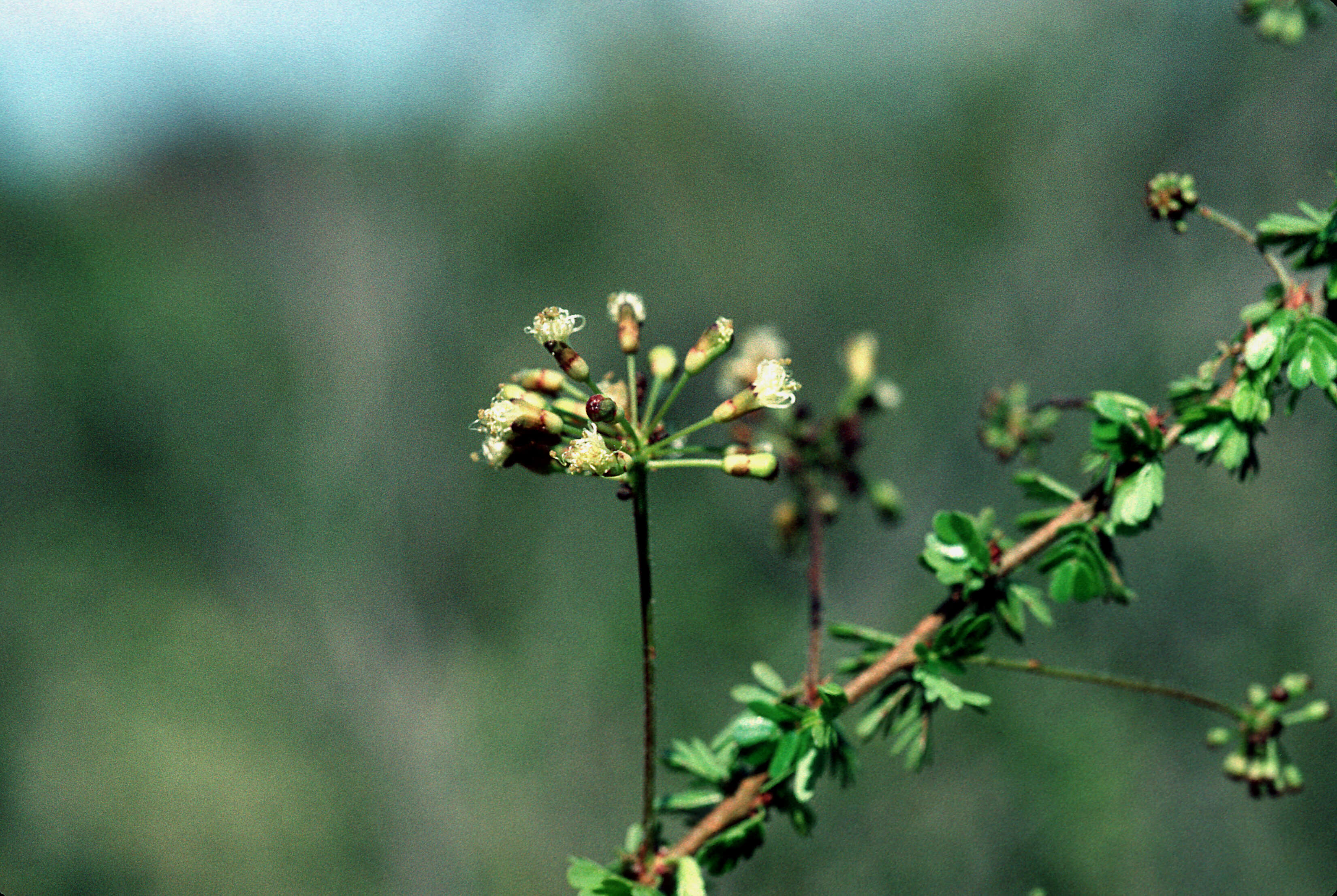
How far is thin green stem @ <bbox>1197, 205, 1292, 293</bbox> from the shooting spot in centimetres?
114

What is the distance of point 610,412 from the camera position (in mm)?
1037

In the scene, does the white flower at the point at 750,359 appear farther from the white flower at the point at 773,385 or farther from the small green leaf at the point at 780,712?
the small green leaf at the point at 780,712

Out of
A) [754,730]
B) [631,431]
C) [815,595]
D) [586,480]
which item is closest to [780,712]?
[754,730]

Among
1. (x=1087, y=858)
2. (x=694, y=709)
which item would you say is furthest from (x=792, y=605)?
(x=1087, y=858)

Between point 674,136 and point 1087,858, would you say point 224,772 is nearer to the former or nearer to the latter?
point 1087,858

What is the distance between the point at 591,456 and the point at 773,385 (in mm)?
328

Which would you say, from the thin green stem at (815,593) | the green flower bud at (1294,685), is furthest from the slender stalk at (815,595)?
the green flower bud at (1294,685)

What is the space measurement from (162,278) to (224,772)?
7776 mm

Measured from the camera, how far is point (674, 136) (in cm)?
1366

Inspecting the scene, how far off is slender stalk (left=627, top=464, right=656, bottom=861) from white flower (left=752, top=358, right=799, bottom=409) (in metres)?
0.28

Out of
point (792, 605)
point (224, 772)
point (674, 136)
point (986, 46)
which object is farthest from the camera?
point (674, 136)

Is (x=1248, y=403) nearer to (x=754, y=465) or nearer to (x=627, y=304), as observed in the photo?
(x=754, y=465)

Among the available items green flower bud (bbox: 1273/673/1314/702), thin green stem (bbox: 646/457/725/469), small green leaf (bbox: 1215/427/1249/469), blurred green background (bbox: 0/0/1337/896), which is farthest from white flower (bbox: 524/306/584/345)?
blurred green background (bbox: 0/0/1337/896)

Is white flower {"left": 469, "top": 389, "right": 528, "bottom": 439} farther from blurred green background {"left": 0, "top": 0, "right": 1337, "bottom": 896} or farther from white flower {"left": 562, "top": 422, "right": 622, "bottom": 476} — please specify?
blurred green background {"left": 0, "top": 0, "right": 1337, "bottom": 896}
